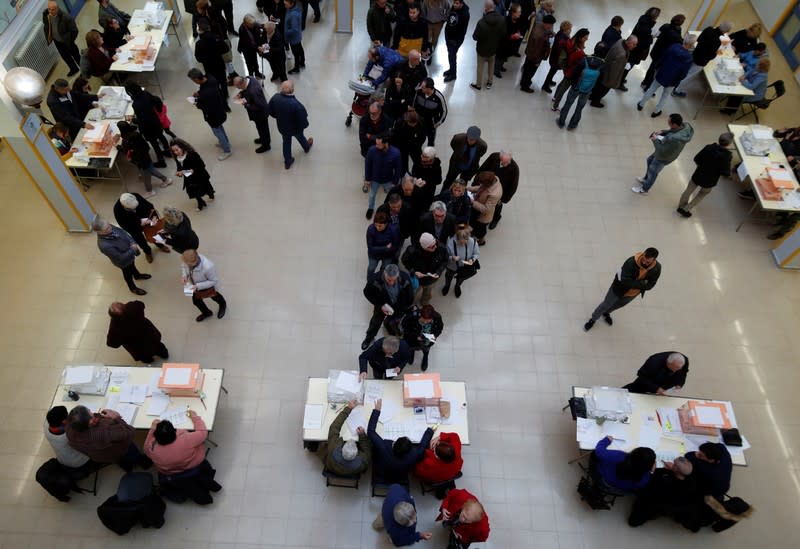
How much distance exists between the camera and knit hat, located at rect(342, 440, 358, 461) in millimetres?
5277

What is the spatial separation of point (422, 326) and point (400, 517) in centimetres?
216

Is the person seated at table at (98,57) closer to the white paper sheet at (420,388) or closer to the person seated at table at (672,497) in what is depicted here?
the white paper sheet at (420,388)

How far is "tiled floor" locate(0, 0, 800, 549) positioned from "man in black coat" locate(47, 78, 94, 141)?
94 cm

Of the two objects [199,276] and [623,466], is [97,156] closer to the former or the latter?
[199,276]

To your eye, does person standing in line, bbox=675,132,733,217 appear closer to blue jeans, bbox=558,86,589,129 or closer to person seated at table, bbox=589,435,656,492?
blue jeans, bbox=558,86,589,129

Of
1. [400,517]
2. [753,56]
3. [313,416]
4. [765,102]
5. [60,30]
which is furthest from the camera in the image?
[753,56]

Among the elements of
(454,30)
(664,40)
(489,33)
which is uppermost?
(664,40)

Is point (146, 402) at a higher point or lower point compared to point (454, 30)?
lower

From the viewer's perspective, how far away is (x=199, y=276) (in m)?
6.54

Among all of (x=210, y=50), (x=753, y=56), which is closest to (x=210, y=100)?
(x=210, y=50)

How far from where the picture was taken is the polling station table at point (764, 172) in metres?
8.26

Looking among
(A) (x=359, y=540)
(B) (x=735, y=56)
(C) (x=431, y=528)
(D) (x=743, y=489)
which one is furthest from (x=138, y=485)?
(B) (x=735, y=56)

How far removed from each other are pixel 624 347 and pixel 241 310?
16.7 feet

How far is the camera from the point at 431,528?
591cm
